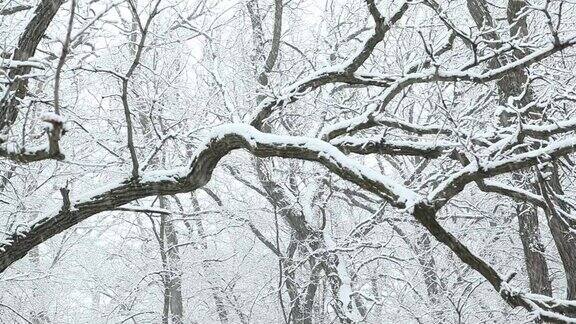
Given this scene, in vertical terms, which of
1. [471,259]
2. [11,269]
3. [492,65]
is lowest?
[471,259]

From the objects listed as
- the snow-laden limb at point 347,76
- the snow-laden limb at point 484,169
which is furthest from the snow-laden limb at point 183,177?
the snow-laden limb at point 347,76

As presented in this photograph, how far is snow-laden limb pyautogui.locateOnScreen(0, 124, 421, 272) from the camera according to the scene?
4.04m

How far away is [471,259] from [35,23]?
3.51 m

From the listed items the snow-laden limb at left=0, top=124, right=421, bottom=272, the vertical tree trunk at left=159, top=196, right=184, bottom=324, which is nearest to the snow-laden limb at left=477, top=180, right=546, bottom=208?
the snow-laden limb at left=0, top=124, right=421, bottom=272

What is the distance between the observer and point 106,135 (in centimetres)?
1032

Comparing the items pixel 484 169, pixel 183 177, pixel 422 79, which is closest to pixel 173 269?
pixel 183 177

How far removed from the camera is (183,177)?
4363 mm

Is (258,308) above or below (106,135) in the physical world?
below

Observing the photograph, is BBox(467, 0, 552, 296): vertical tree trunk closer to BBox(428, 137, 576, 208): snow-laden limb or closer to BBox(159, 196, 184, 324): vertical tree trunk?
BBox(428, 137, 576, 208): snow-laden limb

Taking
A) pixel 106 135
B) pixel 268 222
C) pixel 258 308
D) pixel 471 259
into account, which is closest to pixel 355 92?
pixel 268 222

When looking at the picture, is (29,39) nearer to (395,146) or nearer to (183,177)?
(183,177)

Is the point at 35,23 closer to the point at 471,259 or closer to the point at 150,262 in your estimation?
the point at 471,259

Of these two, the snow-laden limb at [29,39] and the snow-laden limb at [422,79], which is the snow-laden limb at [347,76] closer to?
the snow-laden limb at [422,79]

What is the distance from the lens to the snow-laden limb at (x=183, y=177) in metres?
4.04
